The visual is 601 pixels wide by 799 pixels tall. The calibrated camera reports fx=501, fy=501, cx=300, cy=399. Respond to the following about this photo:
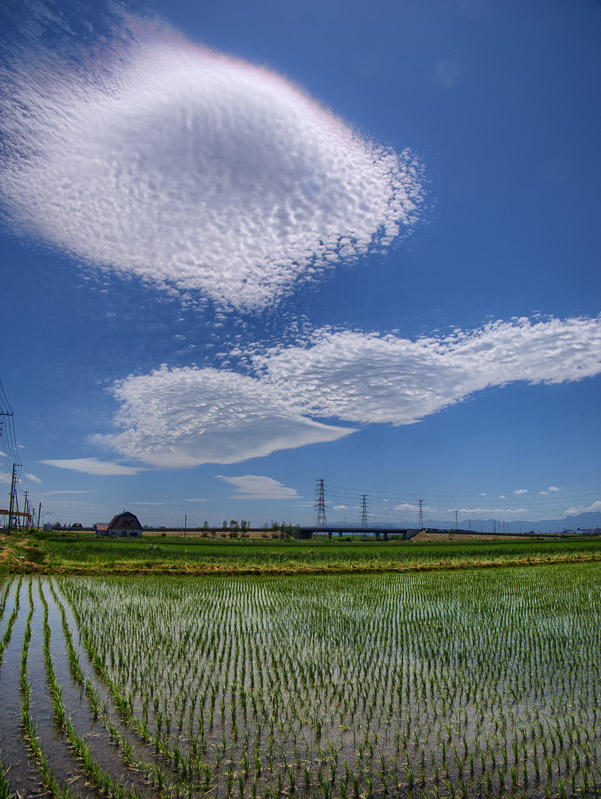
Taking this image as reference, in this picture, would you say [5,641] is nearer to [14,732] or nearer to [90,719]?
[14,732]

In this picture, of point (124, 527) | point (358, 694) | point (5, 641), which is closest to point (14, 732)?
point (358, 694)

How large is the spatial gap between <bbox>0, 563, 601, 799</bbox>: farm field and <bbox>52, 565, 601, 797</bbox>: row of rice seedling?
27mm

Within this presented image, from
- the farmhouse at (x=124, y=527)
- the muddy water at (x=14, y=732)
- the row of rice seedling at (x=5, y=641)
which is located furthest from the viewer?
the farmhouse at (x=124, y=527)

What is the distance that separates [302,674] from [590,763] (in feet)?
12.2

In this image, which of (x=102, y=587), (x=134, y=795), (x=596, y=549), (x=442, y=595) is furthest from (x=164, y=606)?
(x=596, y=549)

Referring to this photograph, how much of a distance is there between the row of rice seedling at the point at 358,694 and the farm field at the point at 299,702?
3cm

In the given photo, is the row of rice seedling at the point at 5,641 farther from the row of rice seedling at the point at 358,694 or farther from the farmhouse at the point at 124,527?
the farmhouse at the point at 124,527

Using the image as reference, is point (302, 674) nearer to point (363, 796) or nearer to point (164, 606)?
point (363, 796)

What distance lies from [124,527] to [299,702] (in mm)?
76967

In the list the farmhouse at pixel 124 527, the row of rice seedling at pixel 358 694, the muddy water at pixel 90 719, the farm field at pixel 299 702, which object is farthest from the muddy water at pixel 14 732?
the farmhouse at pixel 124 527

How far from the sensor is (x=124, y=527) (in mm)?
76562

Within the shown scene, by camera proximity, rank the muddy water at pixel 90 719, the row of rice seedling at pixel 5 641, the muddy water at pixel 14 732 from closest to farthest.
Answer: the row of rice seedling at pixel 5 641 < the muddy water at pixel 14 732 < the muddy water at pixel 90 719

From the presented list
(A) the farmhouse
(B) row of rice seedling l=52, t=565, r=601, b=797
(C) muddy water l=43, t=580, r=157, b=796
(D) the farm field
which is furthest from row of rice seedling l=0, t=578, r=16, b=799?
(A) the farmhouse

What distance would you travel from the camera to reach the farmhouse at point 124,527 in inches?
2968
